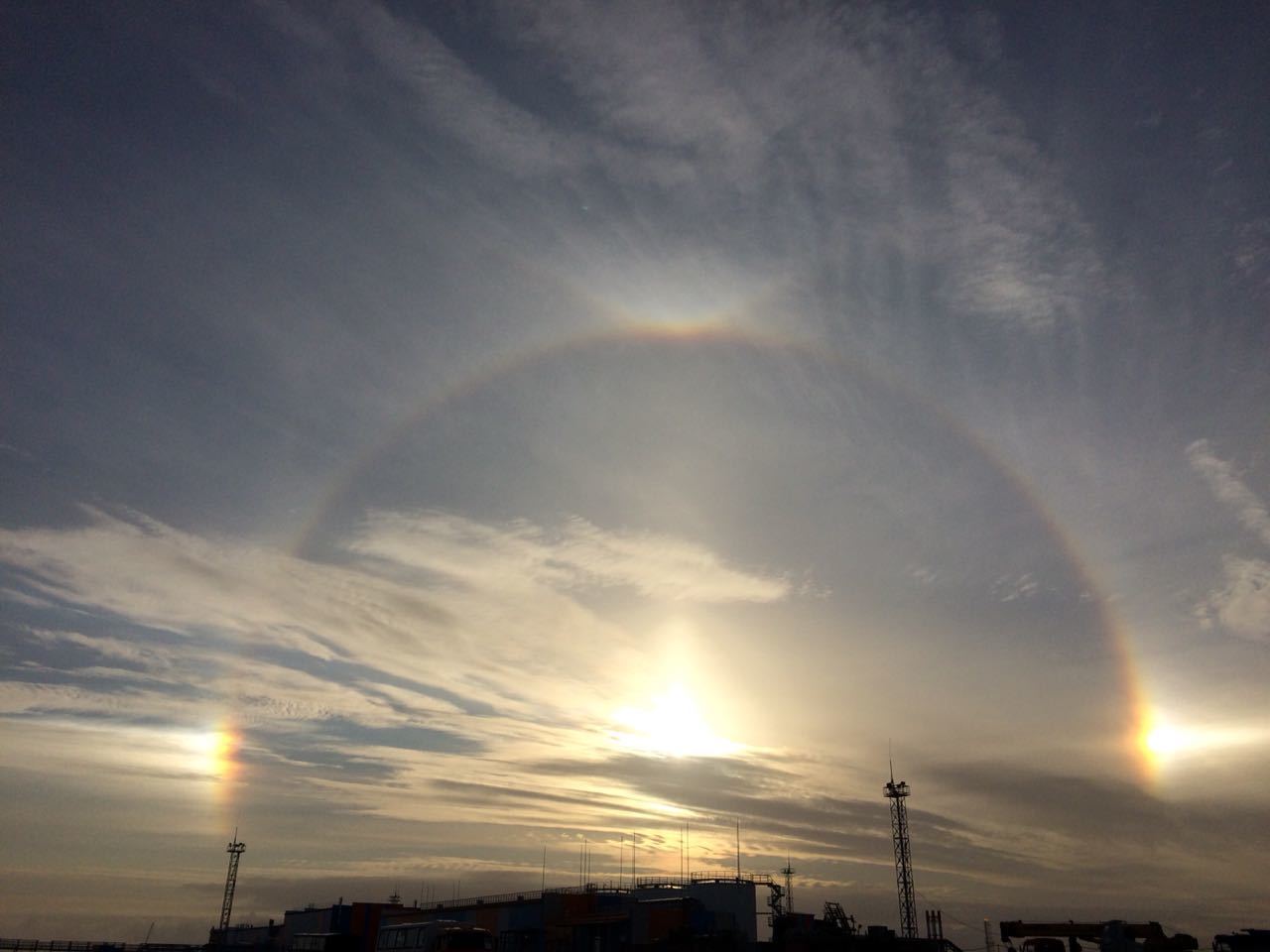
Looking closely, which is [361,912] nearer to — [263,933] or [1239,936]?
[263,933]

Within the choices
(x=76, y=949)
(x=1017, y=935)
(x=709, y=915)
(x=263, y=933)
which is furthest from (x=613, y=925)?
(x=76, y=949)

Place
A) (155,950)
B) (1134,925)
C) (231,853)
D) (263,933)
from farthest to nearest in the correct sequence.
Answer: (155,950), (231,853), (263,933), (1134,925)

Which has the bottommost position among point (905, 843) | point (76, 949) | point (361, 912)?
point (76, 949)

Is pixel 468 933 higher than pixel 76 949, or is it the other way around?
pixel 468 933

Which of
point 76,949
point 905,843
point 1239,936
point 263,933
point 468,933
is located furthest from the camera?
point 76,949

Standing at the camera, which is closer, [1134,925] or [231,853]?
[1134,925]

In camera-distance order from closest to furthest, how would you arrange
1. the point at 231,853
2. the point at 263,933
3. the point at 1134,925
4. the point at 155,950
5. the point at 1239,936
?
the point at 1239,936
the point at 1134,925
the point at 263,933
the point at 231,853
the point at 155,950

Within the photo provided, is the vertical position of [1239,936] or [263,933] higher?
[1239,936]

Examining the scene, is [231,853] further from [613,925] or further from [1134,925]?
[1134,925]

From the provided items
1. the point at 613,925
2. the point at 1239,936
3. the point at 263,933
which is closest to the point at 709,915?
the point at 613,925
